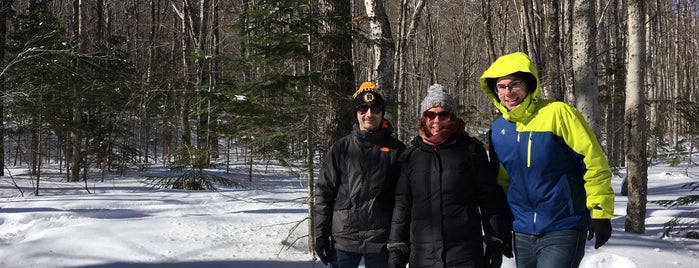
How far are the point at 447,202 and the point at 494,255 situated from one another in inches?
16.0

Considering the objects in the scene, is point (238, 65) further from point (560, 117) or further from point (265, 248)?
point (560, 117)

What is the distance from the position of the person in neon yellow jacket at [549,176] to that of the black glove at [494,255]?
0.11 meters

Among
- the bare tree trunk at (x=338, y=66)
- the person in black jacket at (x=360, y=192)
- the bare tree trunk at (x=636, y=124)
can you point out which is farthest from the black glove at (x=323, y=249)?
the bare tree trunk at (x=636, y=124)

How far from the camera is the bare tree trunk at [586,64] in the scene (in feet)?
21.2

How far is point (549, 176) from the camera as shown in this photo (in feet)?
8.35

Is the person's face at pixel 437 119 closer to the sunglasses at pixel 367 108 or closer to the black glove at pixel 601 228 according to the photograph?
the sunglasses at pixel 367 108

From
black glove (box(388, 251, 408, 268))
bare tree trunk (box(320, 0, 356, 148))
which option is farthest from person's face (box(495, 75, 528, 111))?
bare tree trunk (box(320, 0, 356, 148))

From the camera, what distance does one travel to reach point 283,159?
5.47 metres

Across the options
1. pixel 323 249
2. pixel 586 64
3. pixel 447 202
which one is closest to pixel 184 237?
pixel 323 249

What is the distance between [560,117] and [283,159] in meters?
3.50

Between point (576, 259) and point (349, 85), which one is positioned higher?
point (349, 85)

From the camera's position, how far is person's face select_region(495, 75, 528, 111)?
270 cm

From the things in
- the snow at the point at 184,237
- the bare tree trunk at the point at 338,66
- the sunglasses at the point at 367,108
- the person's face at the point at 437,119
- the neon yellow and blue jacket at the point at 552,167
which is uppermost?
the bare tree trunk at the point at 338,66

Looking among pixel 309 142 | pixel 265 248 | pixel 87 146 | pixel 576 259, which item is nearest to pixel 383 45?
pixel 309 142
